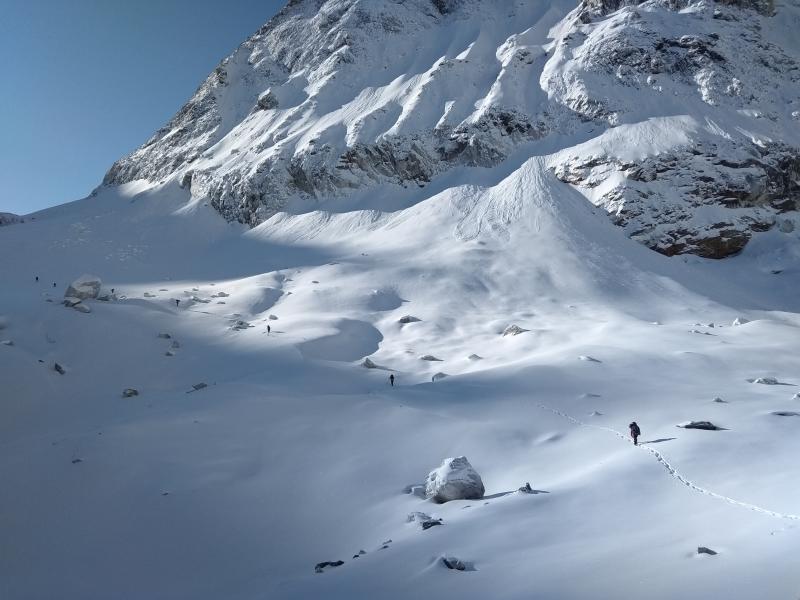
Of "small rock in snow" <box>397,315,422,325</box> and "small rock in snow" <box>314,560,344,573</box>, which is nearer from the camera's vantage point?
"small rock in snow" <box>314,560,344,573</box>

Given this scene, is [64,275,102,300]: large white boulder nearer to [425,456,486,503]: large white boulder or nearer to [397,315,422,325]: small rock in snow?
[397,315,422,325]: small rock in snow

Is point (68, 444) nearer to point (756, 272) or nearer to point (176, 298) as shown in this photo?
point (176, 298)

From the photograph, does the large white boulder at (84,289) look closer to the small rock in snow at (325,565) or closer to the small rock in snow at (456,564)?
the small rock in snow at (325,565)

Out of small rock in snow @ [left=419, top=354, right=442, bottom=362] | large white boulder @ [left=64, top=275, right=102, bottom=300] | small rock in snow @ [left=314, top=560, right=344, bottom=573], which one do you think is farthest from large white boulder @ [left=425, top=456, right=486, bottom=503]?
large white boulder @ [left=64, top=275, right=102, bottom=300]

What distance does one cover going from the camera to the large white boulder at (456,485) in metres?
14.3

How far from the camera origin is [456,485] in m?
14.3

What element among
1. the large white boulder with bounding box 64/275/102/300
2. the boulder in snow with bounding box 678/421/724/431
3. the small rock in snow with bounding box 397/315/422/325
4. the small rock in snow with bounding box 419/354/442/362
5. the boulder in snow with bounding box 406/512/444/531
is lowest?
the boulder in snow with bounding box 406/512/444/531

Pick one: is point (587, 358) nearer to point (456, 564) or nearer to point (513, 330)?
point (513, 330)

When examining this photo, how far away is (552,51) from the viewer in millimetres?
79375

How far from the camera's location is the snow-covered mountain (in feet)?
38.5

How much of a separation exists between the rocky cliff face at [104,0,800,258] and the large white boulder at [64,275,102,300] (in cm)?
3426

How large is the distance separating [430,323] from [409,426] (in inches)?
788

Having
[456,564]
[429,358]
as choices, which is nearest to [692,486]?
[456,564]

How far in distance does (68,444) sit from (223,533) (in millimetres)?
8583
